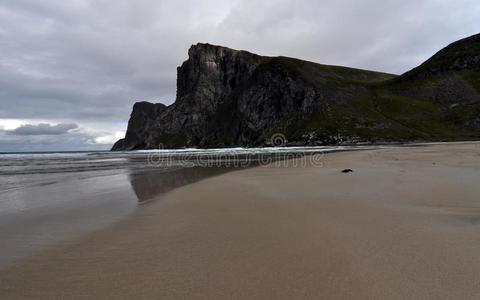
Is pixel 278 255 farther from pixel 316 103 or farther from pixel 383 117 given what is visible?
pixel 316 103

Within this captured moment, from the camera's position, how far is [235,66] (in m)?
183

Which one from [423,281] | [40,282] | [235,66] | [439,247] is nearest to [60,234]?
[40,282]

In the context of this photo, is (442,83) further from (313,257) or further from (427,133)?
(313,257)

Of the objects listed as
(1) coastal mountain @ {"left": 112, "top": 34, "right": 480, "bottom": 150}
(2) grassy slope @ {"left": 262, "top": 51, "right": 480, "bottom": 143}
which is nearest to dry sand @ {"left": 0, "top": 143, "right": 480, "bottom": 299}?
(1) coastal mountain @ {"left": 112, "top": 34, "right": 480, "bottom": 150}

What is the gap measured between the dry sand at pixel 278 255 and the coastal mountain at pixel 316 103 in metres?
92.2

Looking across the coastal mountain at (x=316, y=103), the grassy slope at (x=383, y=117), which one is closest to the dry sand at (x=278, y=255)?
the coastal mountain at (x=316, y=103)

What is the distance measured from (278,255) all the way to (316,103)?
12756cm

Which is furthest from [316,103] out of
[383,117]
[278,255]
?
[278,255]

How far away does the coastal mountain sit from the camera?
95.5m

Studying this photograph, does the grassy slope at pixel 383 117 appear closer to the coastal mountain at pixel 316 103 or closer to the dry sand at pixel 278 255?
the coastal mountain at pixel 316 103

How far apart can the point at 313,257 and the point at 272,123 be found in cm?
14065

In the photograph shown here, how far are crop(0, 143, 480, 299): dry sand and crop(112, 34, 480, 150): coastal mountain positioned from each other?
92150 millimetres

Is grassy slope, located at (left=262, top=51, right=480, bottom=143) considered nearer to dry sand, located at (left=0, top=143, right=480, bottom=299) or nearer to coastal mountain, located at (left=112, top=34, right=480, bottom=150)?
coastal mountain, located at (left=112, top=34, right=480, bottom=150)

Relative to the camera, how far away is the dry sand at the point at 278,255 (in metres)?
2.79
